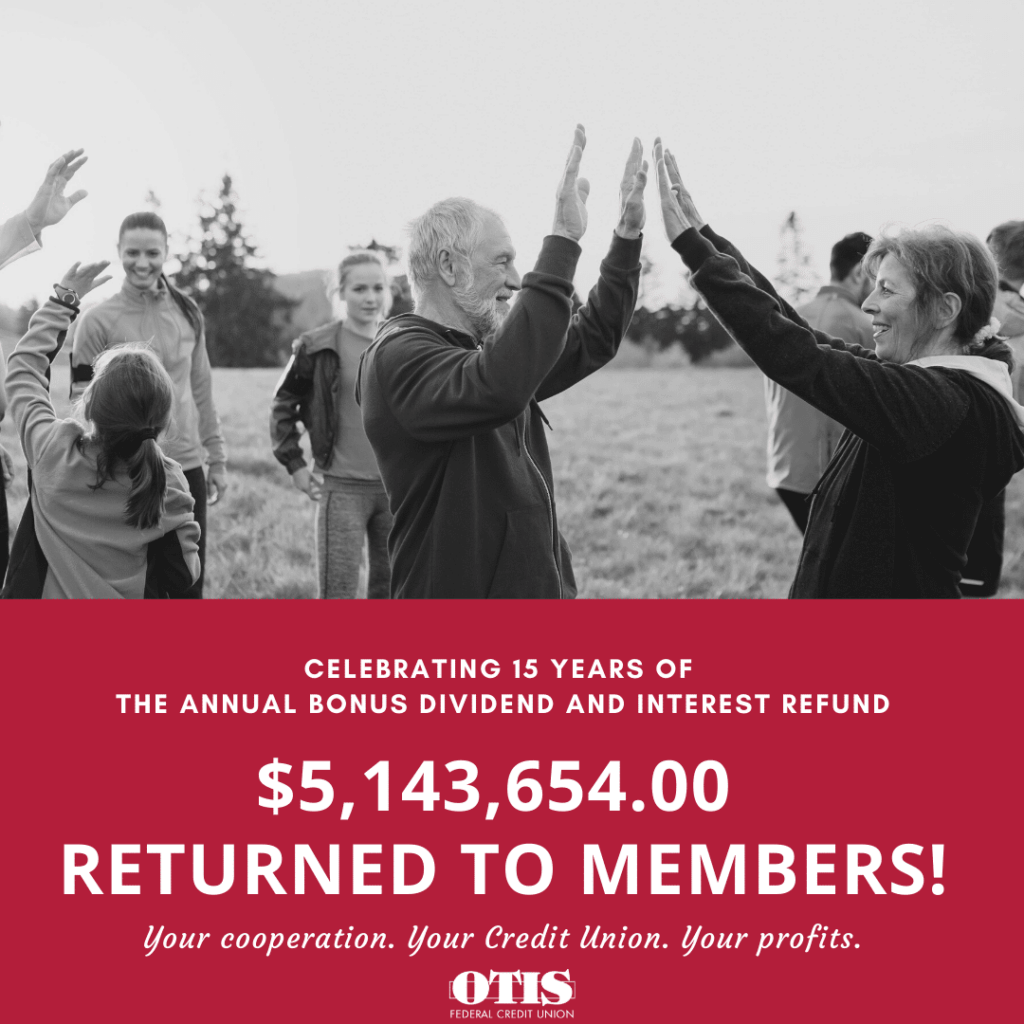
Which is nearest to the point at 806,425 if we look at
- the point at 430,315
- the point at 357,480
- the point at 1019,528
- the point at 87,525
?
the point at 357,480

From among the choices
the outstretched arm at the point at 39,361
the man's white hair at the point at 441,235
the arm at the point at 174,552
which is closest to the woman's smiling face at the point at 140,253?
the outstretched arm at the point at 39,361

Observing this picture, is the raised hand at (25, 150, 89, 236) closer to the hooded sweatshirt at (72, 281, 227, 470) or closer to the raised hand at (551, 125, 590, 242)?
the hooded sweatshirt at (72, 281, 227, 470)

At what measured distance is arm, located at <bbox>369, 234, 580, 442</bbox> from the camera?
2359 mm

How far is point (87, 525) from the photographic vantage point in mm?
3332

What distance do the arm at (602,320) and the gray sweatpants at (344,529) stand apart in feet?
6.88

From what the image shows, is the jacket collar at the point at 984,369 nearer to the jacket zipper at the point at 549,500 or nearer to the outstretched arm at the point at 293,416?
the jacket zipper at the point at 549,500

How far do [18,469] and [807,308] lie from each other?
22.3 feet

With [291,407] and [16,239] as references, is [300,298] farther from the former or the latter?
[16,239]

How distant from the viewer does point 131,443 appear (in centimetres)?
329

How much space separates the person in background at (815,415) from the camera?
511cm

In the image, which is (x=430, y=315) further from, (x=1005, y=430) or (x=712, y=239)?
(x=1005, y=430)

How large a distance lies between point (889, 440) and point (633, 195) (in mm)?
919

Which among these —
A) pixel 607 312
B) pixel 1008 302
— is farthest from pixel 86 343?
pixel 1008 302

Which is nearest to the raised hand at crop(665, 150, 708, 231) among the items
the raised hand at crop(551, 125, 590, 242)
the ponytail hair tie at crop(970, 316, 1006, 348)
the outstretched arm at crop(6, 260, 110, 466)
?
the raised hand at crop(551, 125, 590, 242)
